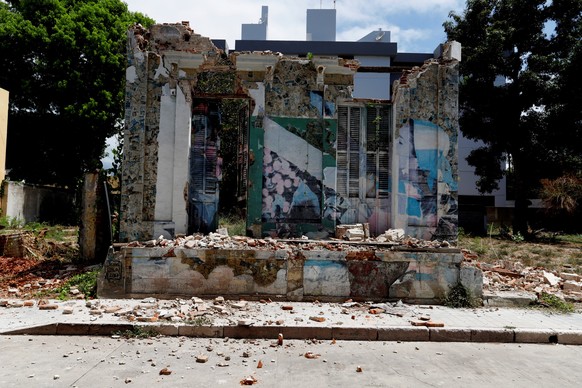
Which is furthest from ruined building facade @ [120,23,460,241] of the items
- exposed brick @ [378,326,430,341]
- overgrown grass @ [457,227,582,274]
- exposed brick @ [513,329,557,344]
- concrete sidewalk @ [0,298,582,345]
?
overgrown grass @ [457,227,582,274]

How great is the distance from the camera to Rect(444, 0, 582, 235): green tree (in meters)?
20.2

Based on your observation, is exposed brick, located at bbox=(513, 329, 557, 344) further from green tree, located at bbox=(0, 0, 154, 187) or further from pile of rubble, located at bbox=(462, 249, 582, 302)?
green tree, located at bbox=(0, 0, 154, 187)

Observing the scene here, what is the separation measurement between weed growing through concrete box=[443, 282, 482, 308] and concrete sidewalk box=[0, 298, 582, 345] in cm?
40

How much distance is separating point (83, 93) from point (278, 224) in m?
13.7

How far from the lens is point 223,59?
10969 millimetres

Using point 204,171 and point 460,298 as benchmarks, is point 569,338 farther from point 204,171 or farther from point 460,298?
point 204,171

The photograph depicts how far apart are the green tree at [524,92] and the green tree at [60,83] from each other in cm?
1650

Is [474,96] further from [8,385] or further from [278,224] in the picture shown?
[8,385]

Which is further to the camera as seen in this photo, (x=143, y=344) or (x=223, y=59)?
(x=223, y=59)

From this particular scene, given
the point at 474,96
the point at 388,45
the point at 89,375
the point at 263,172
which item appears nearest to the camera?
the point at 89,375

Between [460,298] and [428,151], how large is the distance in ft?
11.8

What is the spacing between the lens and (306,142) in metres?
10.8

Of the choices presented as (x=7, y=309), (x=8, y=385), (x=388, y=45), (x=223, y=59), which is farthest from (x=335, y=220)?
(x=388, y=45)

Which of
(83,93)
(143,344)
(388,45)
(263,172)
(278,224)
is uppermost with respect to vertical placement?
(388,45)
